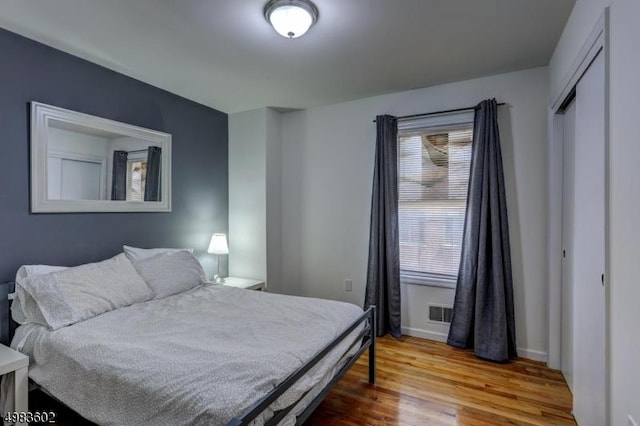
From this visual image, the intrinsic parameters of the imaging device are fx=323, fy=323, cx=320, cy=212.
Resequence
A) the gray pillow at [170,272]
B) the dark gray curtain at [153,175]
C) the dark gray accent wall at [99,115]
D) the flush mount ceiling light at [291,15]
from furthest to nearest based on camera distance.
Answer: the dark gray curtain at [153,175] < the gray pillow at [170,272] < the dark gray accent wall at [99,115] < the flush mount ceiling light at [291,15]

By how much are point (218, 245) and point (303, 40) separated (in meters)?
2.23

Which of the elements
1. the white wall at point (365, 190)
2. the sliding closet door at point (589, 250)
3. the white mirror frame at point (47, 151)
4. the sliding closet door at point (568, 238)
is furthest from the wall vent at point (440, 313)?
the white mirror frame at point (47, 151)

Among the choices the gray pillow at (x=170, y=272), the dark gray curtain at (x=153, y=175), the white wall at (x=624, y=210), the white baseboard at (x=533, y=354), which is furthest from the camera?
the dark gray curtain at (x=153, y=175)

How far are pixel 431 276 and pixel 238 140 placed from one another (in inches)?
107

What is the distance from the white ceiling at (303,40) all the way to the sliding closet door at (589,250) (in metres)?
0.70

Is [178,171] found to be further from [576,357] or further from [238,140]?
[576,357]

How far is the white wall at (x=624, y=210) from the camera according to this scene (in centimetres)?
116

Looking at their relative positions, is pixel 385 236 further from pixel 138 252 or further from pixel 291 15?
pixel 138 252

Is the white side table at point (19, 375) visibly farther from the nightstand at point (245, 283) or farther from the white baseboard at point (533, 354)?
the white baseboard at point (533, 354)

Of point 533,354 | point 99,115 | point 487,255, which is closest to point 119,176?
point 99,115

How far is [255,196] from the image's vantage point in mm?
3846

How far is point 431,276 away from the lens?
3236 millimetres

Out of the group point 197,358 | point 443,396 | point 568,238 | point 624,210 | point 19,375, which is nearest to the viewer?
point 624,210

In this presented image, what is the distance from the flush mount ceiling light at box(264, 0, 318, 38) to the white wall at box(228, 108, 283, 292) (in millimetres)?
1831
